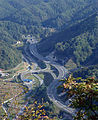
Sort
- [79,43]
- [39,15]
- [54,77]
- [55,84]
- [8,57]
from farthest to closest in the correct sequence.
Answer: [39,15] < [79,43] < [8,57] < [54,77] < [55,84]

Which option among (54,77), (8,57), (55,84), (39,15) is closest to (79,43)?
(54,77)

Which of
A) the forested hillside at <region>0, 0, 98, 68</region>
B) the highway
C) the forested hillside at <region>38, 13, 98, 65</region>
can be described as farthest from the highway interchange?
the forested hillside at <region>0, 0, 98, 68</region>

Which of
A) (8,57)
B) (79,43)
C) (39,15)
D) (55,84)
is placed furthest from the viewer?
(39,15)

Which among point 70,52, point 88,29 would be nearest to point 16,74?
point 70,52

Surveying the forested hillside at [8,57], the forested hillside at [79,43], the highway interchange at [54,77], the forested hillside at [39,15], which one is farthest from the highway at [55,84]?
the forested hillside at [39,15]

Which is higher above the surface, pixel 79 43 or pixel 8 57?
pixel 8 57

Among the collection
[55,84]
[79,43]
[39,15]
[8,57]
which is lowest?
[55,84]

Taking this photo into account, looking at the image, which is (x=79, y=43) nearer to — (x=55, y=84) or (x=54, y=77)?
(x=54, y=77)

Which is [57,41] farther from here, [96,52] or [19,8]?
[19,8]
